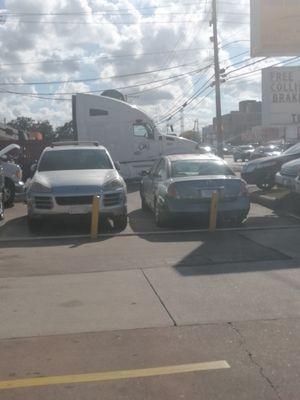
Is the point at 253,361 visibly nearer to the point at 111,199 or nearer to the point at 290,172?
the point at 111,199

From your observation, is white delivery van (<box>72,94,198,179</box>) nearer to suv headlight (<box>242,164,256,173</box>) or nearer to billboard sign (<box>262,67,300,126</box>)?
suv headlight (<box>242,164,256,173</box>)

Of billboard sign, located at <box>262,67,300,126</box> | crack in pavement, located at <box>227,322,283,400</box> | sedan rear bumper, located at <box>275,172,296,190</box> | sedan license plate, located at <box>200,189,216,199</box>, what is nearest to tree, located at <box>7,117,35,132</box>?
billboard sign, located at <box>262,67,300,126</box>

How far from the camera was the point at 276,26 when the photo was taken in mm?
25281

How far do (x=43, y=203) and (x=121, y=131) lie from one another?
540 inches

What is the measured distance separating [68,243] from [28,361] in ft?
18.6

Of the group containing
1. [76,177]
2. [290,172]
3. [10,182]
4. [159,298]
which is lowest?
[159,298]

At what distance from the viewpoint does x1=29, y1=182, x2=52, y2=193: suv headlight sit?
37.8 ft

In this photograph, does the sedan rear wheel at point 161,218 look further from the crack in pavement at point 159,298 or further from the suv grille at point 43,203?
the crack in pavement at point 159,298

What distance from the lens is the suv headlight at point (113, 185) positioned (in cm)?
1171

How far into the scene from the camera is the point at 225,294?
6.81 meters

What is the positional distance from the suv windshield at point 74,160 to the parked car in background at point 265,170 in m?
6.33

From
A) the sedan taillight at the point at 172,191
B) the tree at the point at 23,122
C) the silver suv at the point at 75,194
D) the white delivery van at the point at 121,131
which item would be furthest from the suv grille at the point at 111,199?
the tree at the point at 23,122

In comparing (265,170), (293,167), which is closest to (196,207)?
(293,167)

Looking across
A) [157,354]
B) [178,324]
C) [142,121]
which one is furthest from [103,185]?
[142,121]
